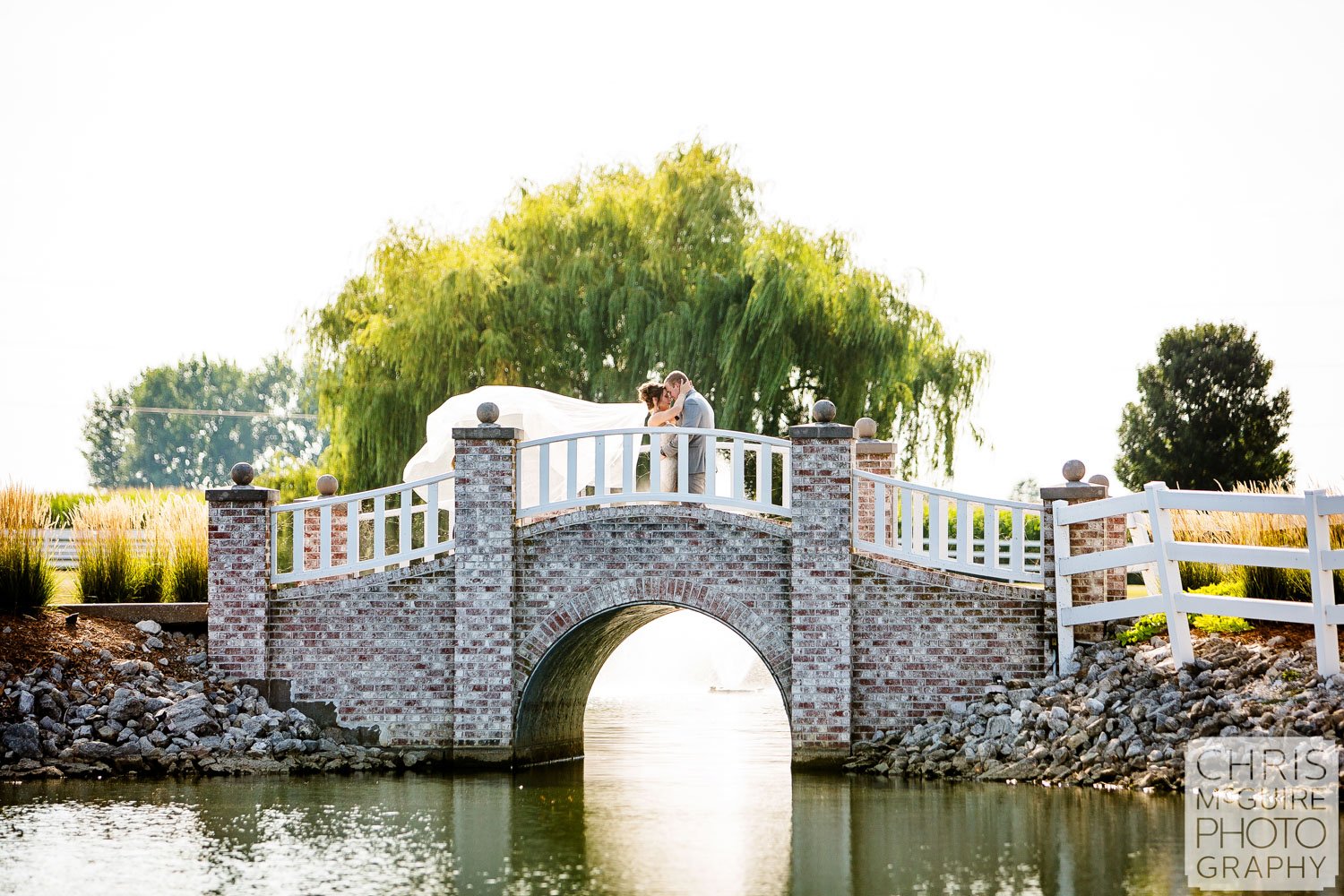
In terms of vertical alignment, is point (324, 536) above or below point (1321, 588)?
above

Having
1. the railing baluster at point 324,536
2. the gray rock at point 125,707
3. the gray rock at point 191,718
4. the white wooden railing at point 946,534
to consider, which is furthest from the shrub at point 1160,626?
the gray rock at point 125,707

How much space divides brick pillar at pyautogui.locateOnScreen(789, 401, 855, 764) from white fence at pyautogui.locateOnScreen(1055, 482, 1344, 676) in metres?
1.74

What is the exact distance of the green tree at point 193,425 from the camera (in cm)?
7269

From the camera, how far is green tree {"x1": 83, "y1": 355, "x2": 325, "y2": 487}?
7269 cm

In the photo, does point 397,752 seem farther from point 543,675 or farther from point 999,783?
point 999,783

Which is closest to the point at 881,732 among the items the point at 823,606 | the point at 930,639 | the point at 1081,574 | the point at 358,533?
the point at 930,639

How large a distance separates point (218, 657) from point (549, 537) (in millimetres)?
3138

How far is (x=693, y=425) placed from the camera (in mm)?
15047

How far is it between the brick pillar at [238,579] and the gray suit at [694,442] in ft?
11.7

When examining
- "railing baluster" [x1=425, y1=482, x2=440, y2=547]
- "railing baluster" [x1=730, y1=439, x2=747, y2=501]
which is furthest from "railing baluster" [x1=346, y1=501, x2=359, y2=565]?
"railing baluster" [x1=730, y1=439, x2=747, y2=501]

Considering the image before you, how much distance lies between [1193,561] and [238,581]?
26.3 ft

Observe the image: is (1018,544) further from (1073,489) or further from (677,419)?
(677,419)

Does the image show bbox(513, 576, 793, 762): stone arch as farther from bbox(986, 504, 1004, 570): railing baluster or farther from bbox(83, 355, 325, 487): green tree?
bbox(83, 355, 325, 487): green tree

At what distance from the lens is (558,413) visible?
17.8 metres
